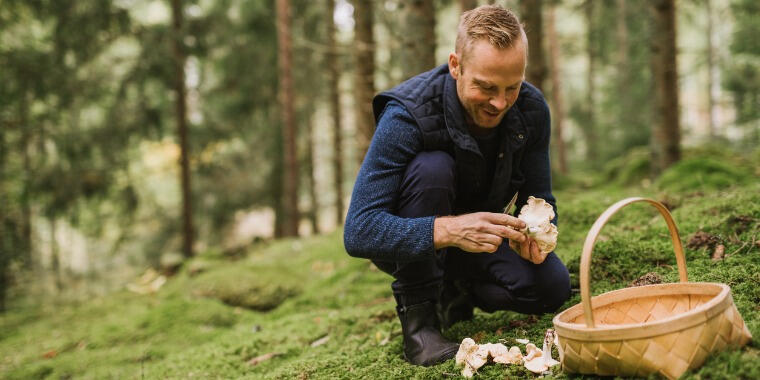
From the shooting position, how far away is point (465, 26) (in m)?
2.34

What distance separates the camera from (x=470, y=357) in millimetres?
2230

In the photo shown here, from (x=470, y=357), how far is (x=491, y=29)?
1.35m

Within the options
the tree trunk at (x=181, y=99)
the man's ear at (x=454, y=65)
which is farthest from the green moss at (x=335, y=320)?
the tree trunk at (x=181, y=99)

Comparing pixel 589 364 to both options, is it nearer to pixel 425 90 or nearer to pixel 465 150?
pixel 465 150

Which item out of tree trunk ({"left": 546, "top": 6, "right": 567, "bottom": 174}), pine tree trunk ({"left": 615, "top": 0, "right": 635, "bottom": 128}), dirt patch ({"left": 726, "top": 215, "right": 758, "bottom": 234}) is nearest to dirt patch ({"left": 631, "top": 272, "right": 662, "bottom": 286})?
dirt patch ({"left": 726, "top": 215, "right": 758, "bottom": 234})

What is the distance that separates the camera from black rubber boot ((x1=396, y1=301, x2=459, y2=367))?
2.45 metres

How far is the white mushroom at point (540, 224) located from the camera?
229 cm

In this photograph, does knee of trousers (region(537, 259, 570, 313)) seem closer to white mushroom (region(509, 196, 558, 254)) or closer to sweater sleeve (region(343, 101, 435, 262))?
white mushroom (region(509, 196, 558, 254))

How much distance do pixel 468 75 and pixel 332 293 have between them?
114 inches

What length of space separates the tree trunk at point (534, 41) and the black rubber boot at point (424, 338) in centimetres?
486

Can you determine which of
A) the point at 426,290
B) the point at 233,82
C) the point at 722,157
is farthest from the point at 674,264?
the point at 233,82

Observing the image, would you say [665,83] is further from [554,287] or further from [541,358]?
[541,358]

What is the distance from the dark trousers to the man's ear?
0.36 m

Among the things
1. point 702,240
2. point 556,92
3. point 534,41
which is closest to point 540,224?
point 702,240
